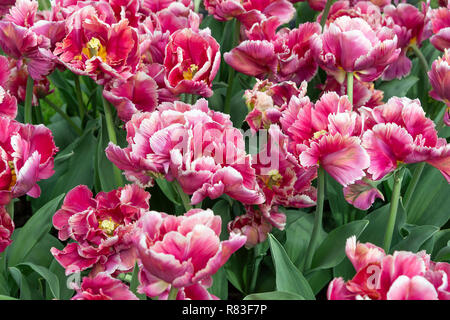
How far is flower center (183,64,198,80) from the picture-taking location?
0.98 metres

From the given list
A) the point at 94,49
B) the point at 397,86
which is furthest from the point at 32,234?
the point at 397,86

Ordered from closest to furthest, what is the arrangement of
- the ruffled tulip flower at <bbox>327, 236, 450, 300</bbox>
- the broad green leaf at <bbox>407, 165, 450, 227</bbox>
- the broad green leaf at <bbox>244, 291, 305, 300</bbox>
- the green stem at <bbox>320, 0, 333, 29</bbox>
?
the ruffled tulip flower at <bbox>327, 236, 450, 300</bbox>, the broad green leaf at <bbox>244, 291, 305, 300</bbox>, the broad green leaf at <bbox>407, 165, 450, 227</bbox>, the green stem at <bbox>320, 0, 333, 29</bbox>

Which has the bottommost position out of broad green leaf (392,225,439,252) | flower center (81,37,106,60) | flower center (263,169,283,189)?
broad green leaf (392,225,439,252)

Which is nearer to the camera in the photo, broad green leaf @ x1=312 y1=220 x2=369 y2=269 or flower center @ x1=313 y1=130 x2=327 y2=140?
flower center @ x1=313 y1=130 x2=327 y2=140

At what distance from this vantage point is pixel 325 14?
4.16 feet

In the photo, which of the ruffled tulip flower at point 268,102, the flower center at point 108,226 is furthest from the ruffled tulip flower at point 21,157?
the ruffled tulip flower at point 268,102

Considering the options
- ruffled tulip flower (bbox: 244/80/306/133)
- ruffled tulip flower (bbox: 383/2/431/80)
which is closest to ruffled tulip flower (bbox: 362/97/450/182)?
ruffled tulip flower (bbox: 244/80/306/133)

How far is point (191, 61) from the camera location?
0.99 meters

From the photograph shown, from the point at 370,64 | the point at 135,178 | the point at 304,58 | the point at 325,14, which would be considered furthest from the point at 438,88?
the point at 135,178

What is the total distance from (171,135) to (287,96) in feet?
0.91

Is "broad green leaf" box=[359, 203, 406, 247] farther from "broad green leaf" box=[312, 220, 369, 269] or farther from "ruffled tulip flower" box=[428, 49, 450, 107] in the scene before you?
"ruffled tulip flower" box=[428, 49, 450, 107]

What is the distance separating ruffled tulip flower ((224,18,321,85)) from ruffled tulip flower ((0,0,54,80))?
13.9 inches

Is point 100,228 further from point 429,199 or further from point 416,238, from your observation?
point 429,199

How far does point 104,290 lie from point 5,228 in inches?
11.2
